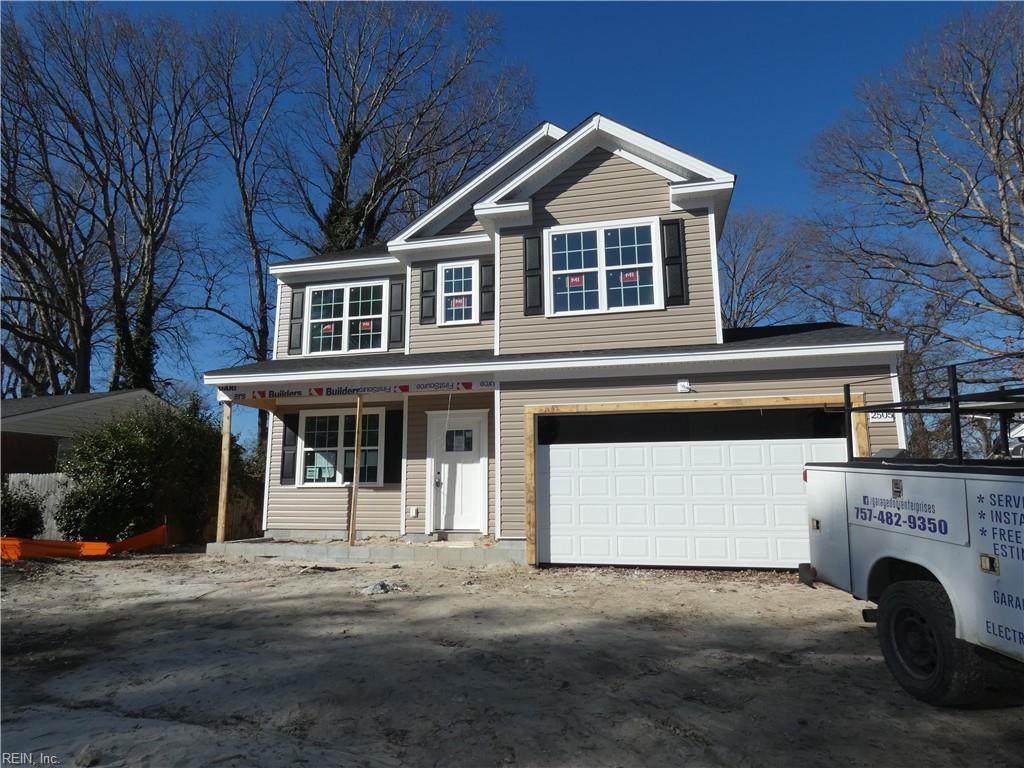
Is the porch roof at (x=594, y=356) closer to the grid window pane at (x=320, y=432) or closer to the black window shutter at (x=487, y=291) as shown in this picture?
the black window shutter at (x=487, y=291)

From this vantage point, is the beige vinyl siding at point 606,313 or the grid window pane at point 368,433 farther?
the grid window pane at point 368,433

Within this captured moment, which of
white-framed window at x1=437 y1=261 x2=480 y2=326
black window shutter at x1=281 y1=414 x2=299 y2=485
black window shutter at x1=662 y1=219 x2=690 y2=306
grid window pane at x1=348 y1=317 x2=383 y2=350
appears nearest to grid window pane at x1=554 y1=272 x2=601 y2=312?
black window shutter at x1=662 y1=219 x2=690 y2=306

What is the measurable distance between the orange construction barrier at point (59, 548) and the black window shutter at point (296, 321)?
4.88 meters

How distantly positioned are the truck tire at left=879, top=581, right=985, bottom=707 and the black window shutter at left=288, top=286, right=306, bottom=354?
12093 millimetres

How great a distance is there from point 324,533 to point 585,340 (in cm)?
657

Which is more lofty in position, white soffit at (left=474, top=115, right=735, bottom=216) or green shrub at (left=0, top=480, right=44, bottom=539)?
white soffit at (left=474, top=115, right=735, bottom=216)

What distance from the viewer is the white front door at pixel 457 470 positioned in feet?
38.8

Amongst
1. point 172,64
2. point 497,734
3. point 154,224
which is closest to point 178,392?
point 154,224

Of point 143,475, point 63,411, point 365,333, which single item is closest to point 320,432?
point 365,333

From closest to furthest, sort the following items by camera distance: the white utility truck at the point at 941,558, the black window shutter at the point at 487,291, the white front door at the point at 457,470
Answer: the white utility truck at the point at 941,558
the white front door at the point at 457,470
the black window shutter at the point at 487,291

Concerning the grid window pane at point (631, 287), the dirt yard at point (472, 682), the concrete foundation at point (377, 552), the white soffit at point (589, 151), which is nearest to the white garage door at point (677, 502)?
the concrete foundation at point (377, 552)

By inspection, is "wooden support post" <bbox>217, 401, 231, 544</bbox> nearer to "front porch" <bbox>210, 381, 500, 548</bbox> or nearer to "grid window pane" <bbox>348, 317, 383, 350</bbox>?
"front porch" <bbox>210, 381, 500, 548</bbox>

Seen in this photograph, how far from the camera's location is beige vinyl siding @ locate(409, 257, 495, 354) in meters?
12.1

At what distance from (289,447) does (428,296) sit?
14.1ft
